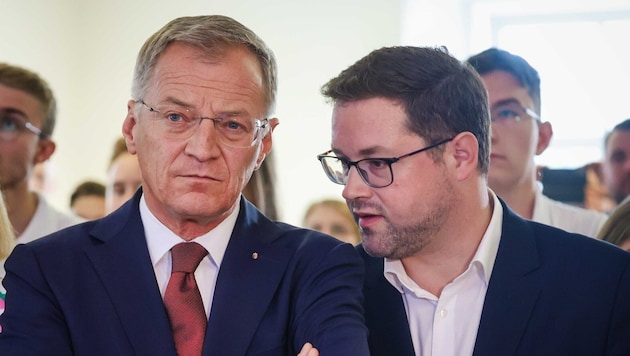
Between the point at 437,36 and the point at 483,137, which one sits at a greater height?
the point at 437,36

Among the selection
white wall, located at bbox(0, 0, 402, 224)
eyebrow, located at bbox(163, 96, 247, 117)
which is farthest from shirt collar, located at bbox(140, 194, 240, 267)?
white wall, located at bbox(0, 0, 402, 224)

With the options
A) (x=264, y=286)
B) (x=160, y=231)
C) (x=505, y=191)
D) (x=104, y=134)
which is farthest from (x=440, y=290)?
(x=104, y=134)

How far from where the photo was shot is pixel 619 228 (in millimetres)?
3072

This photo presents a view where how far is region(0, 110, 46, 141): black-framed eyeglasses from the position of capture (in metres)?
3.74

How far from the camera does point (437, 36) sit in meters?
6.79

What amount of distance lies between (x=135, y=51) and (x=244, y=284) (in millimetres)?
5390

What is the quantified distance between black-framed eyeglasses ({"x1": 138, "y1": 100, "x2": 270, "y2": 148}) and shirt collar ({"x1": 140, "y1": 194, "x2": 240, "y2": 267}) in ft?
0.68

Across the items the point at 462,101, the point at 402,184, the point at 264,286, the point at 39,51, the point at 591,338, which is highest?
the point at 39,51

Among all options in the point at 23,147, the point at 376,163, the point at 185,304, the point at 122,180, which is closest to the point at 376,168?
the point at 376,163

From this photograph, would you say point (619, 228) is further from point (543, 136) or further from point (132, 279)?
point (132, 279)

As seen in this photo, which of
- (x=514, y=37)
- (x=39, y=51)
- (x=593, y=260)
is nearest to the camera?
(x=593, y=260)

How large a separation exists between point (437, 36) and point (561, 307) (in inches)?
178

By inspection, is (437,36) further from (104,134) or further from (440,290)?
(440,290)

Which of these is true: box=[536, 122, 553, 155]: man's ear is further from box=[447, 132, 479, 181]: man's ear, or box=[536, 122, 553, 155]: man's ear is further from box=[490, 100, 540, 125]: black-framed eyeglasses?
box=[447, 132, 479, 181]: man's ear
